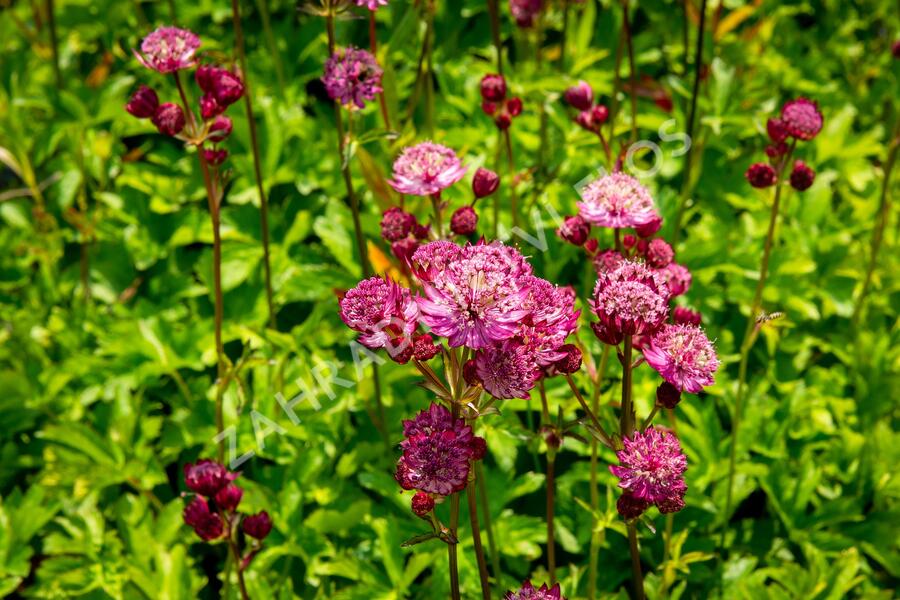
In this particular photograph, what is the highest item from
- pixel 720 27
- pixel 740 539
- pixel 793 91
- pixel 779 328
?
pixel 720 27

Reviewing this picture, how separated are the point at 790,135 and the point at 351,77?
87 centimetres

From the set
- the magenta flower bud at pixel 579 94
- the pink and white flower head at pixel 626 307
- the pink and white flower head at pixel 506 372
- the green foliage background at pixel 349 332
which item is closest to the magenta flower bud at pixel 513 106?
the magenta flower bud at pixel 579 94

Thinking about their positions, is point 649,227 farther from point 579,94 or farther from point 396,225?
point 579,94

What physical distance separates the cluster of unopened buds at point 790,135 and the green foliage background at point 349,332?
0.29m

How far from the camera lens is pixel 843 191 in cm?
288

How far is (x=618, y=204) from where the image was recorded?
4.98ft

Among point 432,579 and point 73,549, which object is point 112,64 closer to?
point 73,549

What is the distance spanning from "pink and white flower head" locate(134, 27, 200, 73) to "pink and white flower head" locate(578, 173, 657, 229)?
781 millimetres

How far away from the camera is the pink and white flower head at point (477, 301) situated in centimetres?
111

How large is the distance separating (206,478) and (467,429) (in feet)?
1.74

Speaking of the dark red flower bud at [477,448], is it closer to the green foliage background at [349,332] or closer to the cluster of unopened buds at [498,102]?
the green foliage background at [349,332]

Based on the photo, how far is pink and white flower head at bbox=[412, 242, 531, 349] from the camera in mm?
1105

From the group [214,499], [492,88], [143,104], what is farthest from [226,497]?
[492,88]

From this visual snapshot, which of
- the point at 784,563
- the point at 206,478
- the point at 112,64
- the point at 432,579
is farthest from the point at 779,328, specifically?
the point at 112,64
